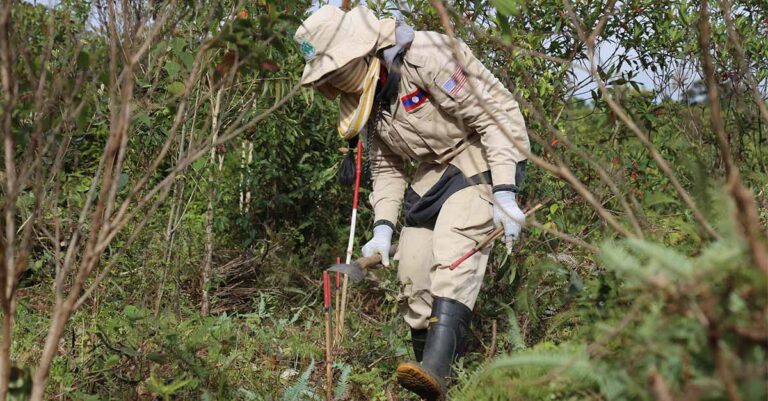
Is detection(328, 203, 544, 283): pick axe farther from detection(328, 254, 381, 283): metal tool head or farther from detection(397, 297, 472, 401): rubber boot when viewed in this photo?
detection(397, 297, 472, 401): rubber boot

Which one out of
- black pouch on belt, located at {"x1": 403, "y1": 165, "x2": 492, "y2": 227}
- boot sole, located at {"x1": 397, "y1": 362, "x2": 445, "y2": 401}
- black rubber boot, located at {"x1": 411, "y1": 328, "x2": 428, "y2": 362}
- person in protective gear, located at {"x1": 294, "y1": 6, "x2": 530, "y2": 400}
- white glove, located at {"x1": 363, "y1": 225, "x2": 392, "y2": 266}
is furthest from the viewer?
white glove, located at {"x1": 363, "y1": 225, "x2": 392, "y2": 266}

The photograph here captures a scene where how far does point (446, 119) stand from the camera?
13.5 ft

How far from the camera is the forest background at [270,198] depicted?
2.35m

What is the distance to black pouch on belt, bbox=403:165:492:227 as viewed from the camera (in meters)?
4.16

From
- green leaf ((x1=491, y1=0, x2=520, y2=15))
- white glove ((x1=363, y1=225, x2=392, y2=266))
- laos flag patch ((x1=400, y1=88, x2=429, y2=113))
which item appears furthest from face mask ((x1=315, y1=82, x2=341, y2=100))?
green leaf ((x1=491, y1=0, x2=520, y2=15))

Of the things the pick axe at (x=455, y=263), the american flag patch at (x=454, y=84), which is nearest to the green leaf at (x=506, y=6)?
the american flag patch at (x=454, y=84)

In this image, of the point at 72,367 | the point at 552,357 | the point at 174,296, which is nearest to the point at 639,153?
the point at 174,296

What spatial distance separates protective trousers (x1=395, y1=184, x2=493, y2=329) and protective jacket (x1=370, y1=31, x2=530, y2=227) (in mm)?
147

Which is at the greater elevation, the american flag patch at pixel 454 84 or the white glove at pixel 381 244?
the american flag patch at pixel 454 84

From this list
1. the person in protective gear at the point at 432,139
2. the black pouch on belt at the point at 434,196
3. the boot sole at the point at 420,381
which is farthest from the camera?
the black pouch on belt at the point at 434,196

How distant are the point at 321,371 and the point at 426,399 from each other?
751mm

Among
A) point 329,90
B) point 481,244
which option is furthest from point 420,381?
point 329,90

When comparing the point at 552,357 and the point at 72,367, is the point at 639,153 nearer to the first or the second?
the point at 72,367

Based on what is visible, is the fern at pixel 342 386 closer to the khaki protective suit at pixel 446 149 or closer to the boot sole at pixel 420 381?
the boot sole at pixel 420 381
